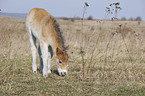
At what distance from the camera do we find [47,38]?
241 inches

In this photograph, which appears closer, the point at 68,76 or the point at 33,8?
the point at 68,76

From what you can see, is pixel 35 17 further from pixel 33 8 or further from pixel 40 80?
pixel 40 80

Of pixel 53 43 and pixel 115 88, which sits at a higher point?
pixel 53 43

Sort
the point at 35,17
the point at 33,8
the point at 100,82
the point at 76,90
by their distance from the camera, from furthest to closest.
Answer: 1. the point at 33,8
2. the point at 35,17
3. the point at 100,82
4. the point at 76,90

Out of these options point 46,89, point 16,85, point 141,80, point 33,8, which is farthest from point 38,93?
point 33,8

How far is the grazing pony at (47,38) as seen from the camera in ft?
18.6

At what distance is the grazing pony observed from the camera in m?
5.68

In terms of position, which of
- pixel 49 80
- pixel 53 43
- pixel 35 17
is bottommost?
pixel 49 80

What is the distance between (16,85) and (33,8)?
412cm

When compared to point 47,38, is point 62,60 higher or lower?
lower

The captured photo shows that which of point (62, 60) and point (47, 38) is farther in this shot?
point (47, 38)

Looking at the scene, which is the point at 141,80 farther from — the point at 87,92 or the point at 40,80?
the point at 40,80

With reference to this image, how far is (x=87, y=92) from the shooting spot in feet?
15.0

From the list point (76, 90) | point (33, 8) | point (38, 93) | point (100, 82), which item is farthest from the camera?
point (33, 8)
